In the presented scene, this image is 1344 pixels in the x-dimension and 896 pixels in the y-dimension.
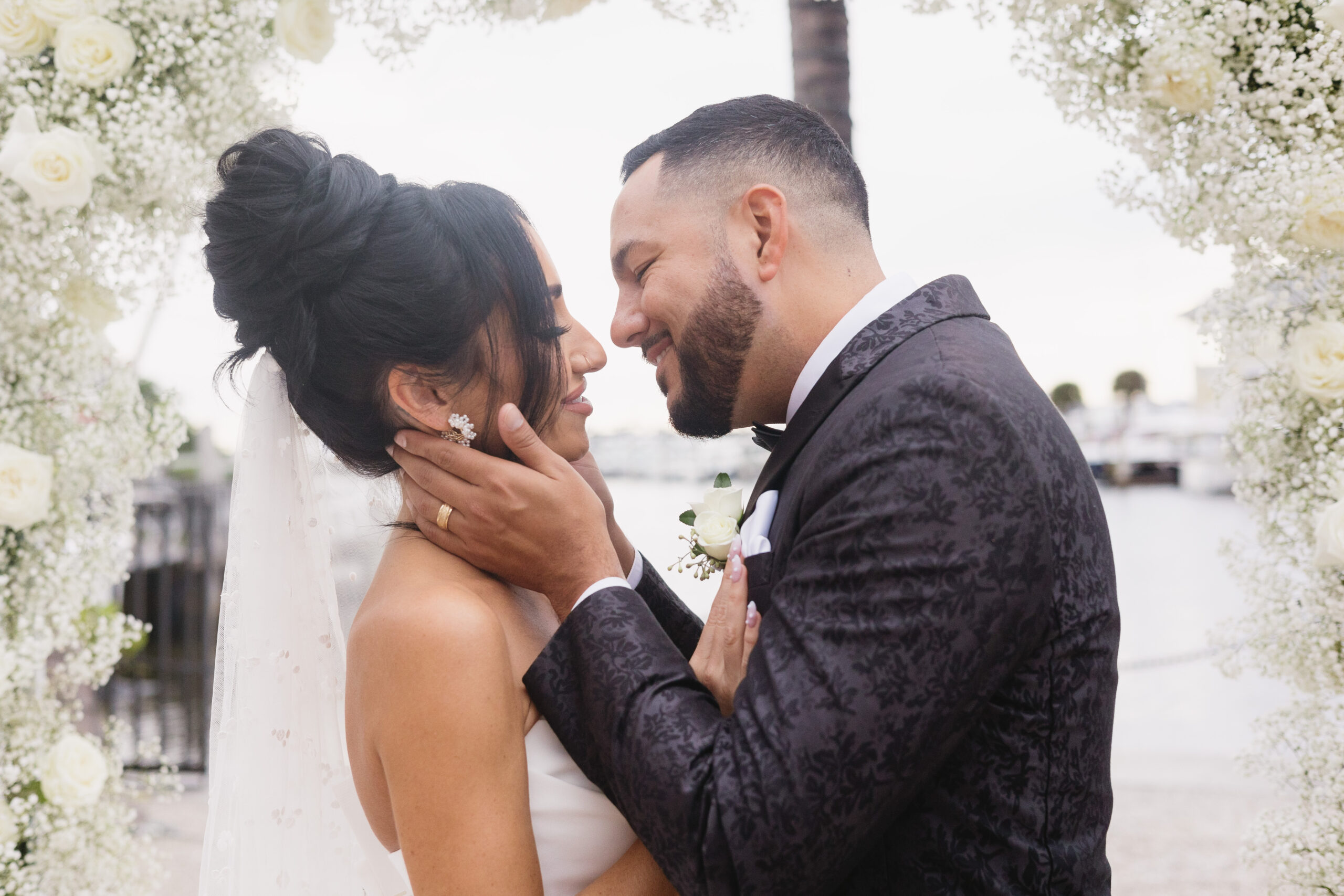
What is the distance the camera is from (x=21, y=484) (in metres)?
3.46

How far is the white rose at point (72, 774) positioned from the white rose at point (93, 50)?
222 centimetres

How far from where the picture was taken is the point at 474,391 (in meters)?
2.24

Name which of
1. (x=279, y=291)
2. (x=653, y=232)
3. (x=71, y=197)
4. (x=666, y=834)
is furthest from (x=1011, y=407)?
(x=71, y=197)

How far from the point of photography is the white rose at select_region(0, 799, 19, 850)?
11.3ft

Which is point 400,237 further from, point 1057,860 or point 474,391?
point 1057,860

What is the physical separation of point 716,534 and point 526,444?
50 cm

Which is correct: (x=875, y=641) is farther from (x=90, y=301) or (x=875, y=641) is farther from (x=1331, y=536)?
(x=90, y=301)

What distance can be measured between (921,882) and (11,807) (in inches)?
128

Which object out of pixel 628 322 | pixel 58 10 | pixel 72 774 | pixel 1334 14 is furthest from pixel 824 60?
pixel 72 774

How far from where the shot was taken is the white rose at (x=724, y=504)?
2410 mm

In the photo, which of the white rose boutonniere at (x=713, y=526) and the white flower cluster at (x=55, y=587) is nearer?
the white rose boutonniere at (x=713, y=526)

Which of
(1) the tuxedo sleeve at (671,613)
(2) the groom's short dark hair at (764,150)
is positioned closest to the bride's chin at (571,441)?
(1) the tuxedo sleeve at (671,613)

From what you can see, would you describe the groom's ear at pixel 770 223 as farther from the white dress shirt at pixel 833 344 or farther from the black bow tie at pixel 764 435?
the black bow tie at pixel 764 435

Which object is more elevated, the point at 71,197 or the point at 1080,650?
the point at 71,197
